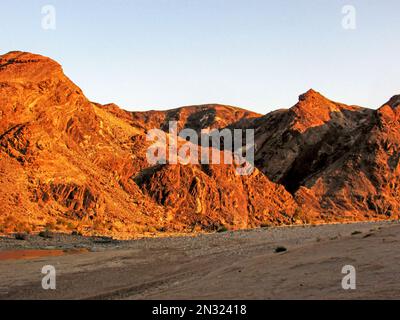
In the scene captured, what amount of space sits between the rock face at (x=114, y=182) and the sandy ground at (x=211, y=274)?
13509 mm

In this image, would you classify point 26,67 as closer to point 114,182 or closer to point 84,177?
point 114,182

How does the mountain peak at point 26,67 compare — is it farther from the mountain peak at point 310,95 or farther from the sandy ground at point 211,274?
the mountain peak at point 310,95

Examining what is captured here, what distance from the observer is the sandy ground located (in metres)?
10.7

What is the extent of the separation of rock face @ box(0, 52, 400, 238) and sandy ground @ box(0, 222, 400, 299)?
13509 mm

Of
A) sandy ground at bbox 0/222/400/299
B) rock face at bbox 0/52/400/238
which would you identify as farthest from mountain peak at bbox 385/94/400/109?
sandy ground at bbox 0/222/400/299

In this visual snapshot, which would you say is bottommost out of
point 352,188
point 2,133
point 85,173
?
point 352,188

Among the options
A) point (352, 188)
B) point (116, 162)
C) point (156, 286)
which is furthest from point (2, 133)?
point (352, 188)

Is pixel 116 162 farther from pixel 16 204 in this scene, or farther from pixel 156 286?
pixel 156 286

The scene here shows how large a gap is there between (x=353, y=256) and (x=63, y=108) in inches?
1359

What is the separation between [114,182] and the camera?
144 feet

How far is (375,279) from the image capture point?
10.9 metres

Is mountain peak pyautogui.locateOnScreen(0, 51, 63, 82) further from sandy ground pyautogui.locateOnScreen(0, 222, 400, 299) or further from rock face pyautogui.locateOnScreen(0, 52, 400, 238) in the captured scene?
sandy ground pyautogui.locateOnScreen(0, 222, 400, 299)

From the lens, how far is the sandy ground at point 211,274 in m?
10.7
